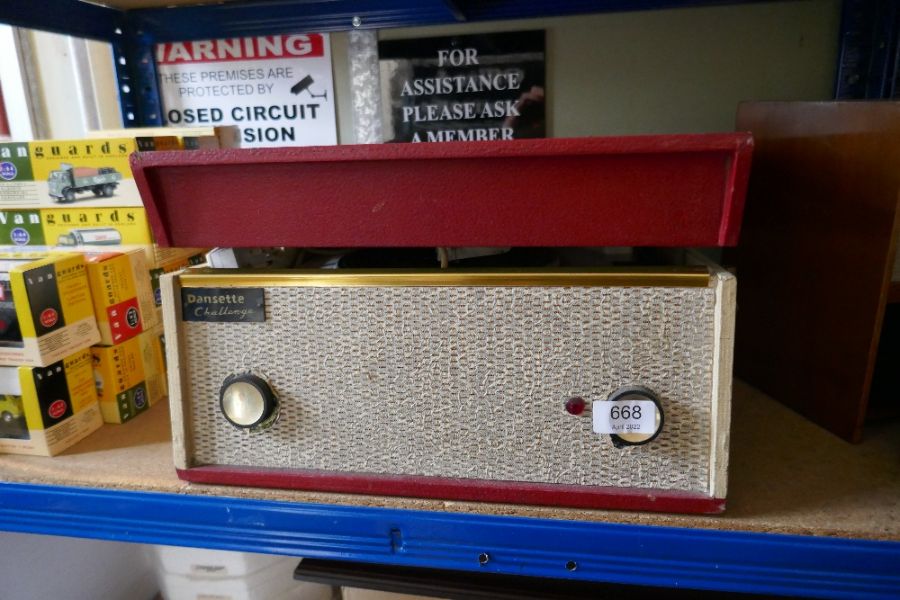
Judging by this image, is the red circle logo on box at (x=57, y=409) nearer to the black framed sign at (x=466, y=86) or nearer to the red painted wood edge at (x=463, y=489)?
the red painted wood edge at (x=463, y=489)

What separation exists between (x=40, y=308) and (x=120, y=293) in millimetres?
95

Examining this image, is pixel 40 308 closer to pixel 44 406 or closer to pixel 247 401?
pixel 44 406

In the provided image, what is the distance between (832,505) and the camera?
536 millimetres

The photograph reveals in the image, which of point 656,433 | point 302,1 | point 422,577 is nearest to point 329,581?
point 422,577

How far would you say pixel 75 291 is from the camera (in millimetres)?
676

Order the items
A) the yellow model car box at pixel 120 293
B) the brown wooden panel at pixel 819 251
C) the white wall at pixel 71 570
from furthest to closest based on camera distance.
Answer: the white wall at pixel 71 570, the yellow model car box at pixel 120 293, the brown wooden panel at pixel 819 251

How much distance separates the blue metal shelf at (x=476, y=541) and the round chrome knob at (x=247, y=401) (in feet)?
0.28

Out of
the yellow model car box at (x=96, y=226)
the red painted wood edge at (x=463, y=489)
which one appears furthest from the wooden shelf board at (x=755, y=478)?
the yellow model car box at (x=96, y=226)

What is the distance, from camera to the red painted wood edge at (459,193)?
459 millimetres

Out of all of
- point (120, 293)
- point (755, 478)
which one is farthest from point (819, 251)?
point (120, 293)

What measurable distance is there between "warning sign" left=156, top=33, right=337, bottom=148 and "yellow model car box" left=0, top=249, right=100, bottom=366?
1.35 feet

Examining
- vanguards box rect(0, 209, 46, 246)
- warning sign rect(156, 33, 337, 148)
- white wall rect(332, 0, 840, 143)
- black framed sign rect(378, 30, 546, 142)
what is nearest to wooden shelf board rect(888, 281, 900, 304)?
white wall rect(332, 0, 840, 143)

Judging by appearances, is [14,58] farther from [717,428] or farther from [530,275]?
[717,428]

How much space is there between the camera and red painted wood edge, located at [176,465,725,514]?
0.53 meters
